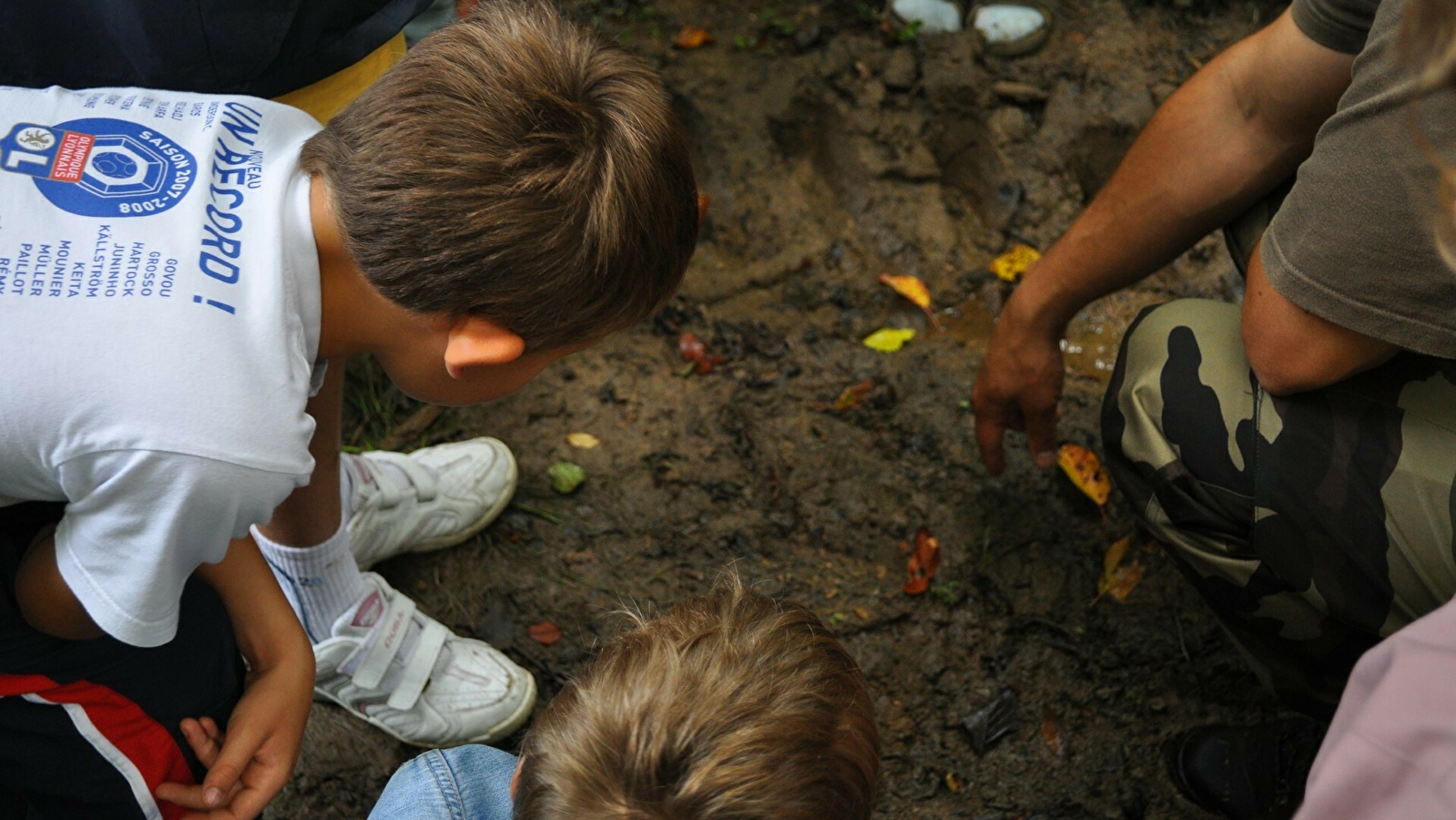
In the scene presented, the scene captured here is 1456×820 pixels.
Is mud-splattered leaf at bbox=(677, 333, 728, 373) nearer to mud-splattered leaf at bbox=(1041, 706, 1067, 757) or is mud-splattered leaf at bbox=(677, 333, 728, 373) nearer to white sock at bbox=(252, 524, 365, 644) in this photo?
white sock at bbox=(252, 524, 365, 644)

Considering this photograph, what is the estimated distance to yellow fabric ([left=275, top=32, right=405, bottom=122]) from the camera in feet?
6.00

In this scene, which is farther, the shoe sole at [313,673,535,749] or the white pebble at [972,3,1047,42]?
the white pebble at [972,3,1047,42]

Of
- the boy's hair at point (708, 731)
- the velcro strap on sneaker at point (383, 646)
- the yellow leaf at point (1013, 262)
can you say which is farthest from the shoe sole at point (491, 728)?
the yellow leaf at point (1013, 262)

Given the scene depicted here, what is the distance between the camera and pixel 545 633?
7.21 feet

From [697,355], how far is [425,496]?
2.56 feet

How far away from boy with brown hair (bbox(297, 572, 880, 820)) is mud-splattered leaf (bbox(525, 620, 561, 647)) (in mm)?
836

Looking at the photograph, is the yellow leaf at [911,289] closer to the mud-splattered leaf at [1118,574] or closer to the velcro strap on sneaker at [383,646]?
the mud-splattered leaf at [1118,574]

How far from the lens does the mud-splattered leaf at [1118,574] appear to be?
2.25 metres

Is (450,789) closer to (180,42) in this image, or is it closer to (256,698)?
(256,698)

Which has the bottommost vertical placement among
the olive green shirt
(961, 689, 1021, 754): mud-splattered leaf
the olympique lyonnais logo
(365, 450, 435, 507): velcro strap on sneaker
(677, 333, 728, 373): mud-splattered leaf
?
(961, 689, 1021, 754): mud-splattered leaf

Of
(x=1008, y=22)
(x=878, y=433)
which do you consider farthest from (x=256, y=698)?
(x=1008, y=22)

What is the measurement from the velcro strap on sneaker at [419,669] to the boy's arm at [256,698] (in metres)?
0.27

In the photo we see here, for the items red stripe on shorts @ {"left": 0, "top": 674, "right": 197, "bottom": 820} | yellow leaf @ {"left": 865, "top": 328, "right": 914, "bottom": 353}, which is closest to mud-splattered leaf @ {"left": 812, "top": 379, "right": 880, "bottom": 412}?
yellow leaf @ {"left": 865, "top": 328, "right": 914, "bottom": 353}

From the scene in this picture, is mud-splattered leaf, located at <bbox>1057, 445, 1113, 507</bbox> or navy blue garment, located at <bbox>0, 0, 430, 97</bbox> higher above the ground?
navy blue garment, located at <bbox>0, 0, 430, 97</bbox>
